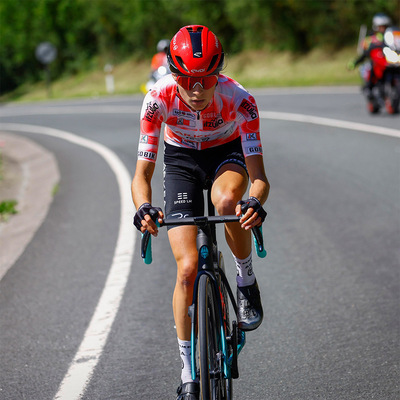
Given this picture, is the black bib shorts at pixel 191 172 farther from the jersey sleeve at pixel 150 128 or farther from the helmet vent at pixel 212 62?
the helmet vent at pixel 212 62

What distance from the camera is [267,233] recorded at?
746 cm

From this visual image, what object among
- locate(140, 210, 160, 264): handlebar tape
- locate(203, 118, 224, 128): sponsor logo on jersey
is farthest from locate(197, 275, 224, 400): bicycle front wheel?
locate(203, 118, 224, 128): sponsor logo on jersey

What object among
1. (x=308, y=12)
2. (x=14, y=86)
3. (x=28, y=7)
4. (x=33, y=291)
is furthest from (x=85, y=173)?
(x=28, y=7)

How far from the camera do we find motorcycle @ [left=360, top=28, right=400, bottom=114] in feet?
46.0

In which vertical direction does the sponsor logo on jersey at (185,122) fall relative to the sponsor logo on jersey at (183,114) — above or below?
below

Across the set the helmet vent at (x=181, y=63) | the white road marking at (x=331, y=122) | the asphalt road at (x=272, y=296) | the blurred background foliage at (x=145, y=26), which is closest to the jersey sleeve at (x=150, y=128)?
the helmet vent at (x=181, y=63)

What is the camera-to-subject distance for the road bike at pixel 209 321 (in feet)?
10.6

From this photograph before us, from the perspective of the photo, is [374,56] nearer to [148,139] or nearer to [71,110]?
[148,139]

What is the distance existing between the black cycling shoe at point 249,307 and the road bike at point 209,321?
35 centimetres

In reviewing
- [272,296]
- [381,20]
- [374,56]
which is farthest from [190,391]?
[374,56]

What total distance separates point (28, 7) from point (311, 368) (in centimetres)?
6418

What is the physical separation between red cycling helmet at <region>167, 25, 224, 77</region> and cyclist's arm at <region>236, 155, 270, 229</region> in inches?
22.2

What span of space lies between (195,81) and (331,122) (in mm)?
11345

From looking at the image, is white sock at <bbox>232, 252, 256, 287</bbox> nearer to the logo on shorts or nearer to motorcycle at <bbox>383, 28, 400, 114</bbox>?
the logo on shorts
